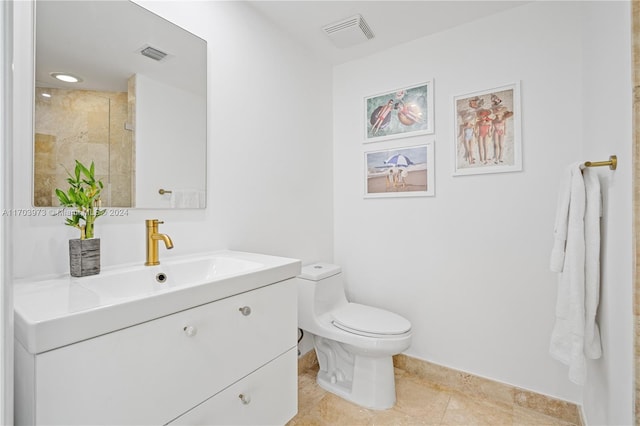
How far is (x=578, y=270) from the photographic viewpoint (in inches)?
50.9

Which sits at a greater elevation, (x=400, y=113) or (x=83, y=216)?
(x=400, y=113)

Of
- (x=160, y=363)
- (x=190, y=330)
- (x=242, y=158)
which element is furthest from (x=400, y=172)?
(x=160, y=363)

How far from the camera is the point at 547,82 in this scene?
Result: 5.54ft

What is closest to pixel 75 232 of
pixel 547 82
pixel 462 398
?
pixel 462 398

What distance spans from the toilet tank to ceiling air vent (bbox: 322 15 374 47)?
157 centimetres

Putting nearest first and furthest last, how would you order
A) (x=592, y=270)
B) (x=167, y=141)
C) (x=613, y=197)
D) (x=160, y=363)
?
(x=160, y=363) < (x=613, y=197) < (x=592, y=270) < (x=167, y=141)

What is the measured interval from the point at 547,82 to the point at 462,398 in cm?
191

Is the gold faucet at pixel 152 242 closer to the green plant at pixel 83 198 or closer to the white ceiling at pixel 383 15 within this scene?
the green plant at pixel 83 198

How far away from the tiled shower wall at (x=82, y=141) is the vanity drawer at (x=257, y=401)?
833mm

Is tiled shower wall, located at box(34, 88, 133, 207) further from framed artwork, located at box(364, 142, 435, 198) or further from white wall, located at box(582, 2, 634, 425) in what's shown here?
white wall, located at box(582, 2, 634, 425)

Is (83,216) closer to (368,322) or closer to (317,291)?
(317,291)

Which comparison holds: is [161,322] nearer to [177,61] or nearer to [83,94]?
[83,94]

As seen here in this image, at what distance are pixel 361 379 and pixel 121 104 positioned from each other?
1.84 m

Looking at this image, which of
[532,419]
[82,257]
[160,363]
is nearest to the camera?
[160,363]
